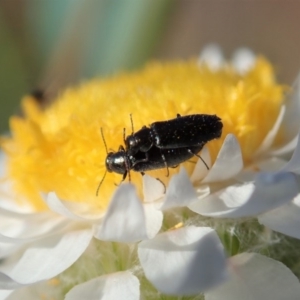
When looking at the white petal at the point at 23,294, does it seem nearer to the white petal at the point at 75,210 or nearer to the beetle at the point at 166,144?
the white petal at the point at 75,210

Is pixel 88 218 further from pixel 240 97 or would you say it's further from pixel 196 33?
pixel 196 33

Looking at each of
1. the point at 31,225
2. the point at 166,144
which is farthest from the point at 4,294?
the point at 166,144

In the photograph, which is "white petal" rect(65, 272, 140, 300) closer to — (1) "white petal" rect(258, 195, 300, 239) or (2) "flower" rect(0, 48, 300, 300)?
(2) "flower" rect(0, 48, 300, 300)

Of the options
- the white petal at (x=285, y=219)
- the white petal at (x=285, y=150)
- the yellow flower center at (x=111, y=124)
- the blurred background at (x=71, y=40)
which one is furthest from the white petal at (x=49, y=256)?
the blurred background at (x=71, y=40)

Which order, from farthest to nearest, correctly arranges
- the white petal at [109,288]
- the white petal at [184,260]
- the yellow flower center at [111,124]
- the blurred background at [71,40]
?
Result: the blurred background at [71,40] → the yellow flower center at [111,124] → the white petal at [109,288] → the white petal at [184,260]

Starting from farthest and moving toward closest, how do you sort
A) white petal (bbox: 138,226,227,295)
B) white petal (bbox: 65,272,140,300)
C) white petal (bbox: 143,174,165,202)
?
white petal (bbox: 143,174,165,202) < white petal (bbox: 65,272,140,300) < white petal (bbox: 138,226,227,295)

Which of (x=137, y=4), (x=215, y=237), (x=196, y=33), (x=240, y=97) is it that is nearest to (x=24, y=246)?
(x=215, y=237)

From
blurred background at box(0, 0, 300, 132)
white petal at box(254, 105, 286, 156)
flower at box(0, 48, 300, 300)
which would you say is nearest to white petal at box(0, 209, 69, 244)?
flower at box(0, 48, 300, 300)

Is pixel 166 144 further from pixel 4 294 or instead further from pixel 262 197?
pixel 4 294
